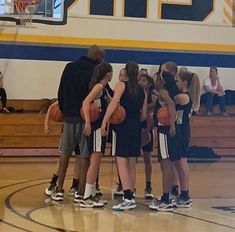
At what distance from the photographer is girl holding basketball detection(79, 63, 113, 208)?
689 cm

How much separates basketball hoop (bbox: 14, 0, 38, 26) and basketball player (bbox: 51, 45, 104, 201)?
5.60m

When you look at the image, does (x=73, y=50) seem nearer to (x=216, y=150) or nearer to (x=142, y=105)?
(x=216, y=150)

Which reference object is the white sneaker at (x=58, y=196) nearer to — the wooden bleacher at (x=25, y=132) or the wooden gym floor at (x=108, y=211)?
the wooden gym floor at (x=108, y=211)

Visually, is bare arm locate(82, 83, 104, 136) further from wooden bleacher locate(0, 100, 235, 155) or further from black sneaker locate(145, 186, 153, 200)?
wooden bleacher locate(0, 100, 235, 155)

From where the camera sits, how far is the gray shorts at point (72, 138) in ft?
23.5

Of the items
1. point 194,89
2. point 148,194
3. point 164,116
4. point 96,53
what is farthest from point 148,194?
point 96,53

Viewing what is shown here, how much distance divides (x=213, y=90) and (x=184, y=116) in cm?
674

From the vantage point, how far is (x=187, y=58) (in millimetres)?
14141

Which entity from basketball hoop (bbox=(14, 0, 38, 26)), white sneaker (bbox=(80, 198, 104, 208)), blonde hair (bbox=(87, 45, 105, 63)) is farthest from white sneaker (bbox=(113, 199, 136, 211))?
basketball hoop (bbox=(14, 0, 38, 26))

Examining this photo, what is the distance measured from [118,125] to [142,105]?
0.37m

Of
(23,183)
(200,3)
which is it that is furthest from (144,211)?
(200,3)

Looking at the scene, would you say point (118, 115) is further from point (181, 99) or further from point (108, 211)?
point (108, 211)

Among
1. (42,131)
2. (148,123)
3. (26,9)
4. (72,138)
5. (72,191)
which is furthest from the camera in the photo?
(26,9)

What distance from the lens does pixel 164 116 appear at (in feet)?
22.7
